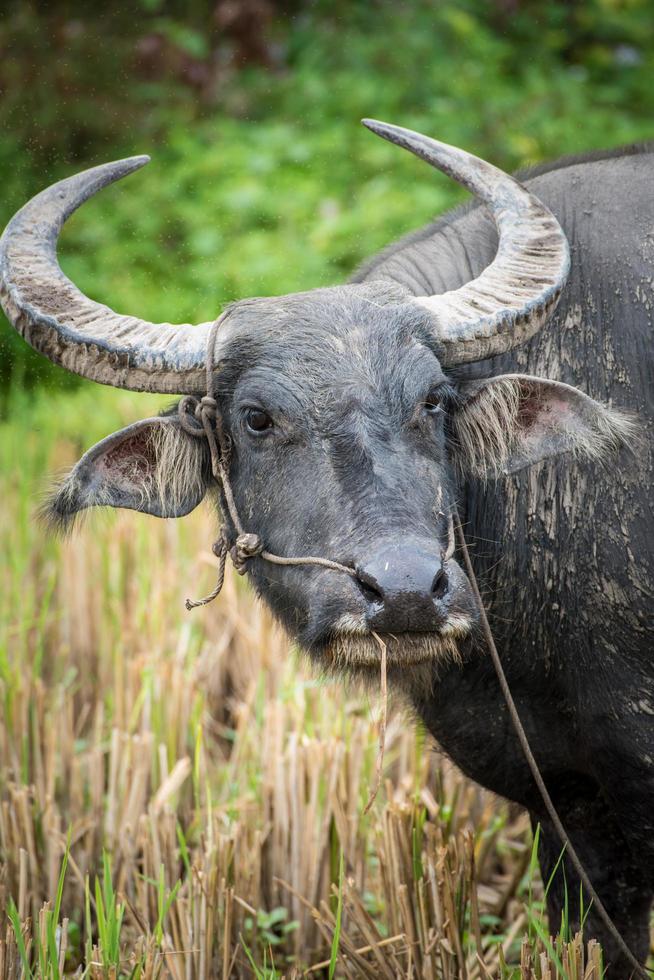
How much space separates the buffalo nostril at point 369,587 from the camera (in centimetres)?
297

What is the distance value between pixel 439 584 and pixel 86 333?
1.30 metres

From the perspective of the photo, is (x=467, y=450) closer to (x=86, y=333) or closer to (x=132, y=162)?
(x=86, y=333)

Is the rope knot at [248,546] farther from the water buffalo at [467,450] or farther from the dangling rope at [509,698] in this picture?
the dangling rope at [509,698]

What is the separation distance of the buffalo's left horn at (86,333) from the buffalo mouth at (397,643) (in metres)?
0.92

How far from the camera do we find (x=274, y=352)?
3385 millimetres

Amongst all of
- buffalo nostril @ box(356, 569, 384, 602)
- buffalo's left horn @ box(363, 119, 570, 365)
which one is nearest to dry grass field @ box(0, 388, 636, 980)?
buffalo nostril @ box(356, 569, 384, 602)

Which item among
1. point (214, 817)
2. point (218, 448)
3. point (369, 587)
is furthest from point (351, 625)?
point (214, 817)

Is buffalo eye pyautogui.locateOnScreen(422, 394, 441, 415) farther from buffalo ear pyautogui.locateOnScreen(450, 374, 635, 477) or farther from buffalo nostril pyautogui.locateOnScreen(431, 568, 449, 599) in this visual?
buffalo nostril pyautogui.locateOnScreen(431, 568, 449, 599)

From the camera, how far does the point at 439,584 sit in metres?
3.03

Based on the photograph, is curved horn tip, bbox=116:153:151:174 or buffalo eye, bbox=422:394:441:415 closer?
buffalo eye, bbox=422:394:441:415

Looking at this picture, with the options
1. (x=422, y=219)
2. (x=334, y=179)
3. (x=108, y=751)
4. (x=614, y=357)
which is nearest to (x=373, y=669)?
(x=614, y=357)

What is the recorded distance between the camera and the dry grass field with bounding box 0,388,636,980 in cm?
378

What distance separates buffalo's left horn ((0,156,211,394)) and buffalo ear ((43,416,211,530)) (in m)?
0.20

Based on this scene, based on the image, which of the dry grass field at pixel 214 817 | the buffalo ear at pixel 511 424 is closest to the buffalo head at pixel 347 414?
the buffalo ear at pixel 511 424
